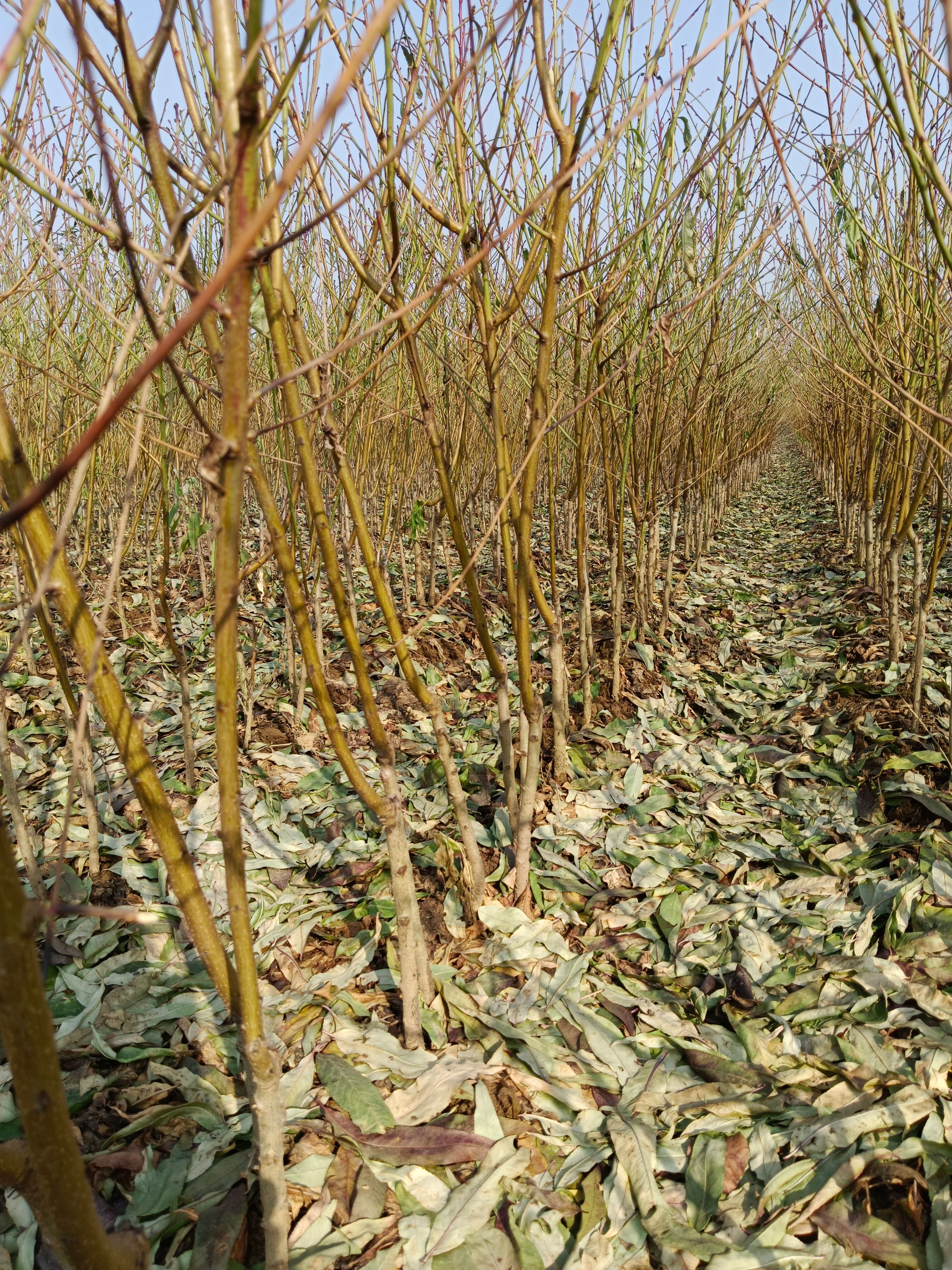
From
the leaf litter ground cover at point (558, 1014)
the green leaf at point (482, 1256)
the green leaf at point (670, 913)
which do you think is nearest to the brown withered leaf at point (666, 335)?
the leaf litter ground cover at point (558, 1014)

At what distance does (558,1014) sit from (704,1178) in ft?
1.48

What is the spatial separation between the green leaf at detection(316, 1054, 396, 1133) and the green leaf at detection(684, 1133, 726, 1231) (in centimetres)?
53

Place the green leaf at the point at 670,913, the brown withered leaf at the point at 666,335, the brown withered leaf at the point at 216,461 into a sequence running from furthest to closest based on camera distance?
the brown withered leaf at the point at 666,335 < the green leaf at the point at 670,913 < the brown withered leaf at the point at 216,461

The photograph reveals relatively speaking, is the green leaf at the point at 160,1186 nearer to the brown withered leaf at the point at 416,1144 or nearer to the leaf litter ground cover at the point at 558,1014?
the leaf litter ground cover at the point at 558,1014

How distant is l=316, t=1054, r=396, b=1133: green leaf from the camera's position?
148 cm

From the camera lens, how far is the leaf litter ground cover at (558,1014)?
134cm

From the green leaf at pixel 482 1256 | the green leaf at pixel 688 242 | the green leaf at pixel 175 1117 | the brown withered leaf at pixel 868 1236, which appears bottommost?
the brown withered leaf at pixel 868 1236

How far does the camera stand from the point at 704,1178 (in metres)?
1.43

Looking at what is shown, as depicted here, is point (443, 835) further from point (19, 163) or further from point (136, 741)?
point (19, 163)

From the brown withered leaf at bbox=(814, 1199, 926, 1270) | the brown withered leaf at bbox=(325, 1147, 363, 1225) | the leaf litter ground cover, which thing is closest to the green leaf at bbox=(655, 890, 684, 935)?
the leaf litter ground cover

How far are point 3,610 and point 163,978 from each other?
117 inches

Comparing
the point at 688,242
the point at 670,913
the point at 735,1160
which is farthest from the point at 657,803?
the point at 688,242

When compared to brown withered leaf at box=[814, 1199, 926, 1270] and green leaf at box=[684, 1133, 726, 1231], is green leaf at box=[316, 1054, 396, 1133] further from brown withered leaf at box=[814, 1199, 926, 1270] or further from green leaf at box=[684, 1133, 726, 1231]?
brown withered leaf at box=[814, 1199, 926, 1270]

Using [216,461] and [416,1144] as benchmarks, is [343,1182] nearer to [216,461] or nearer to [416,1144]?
[416,1144]
